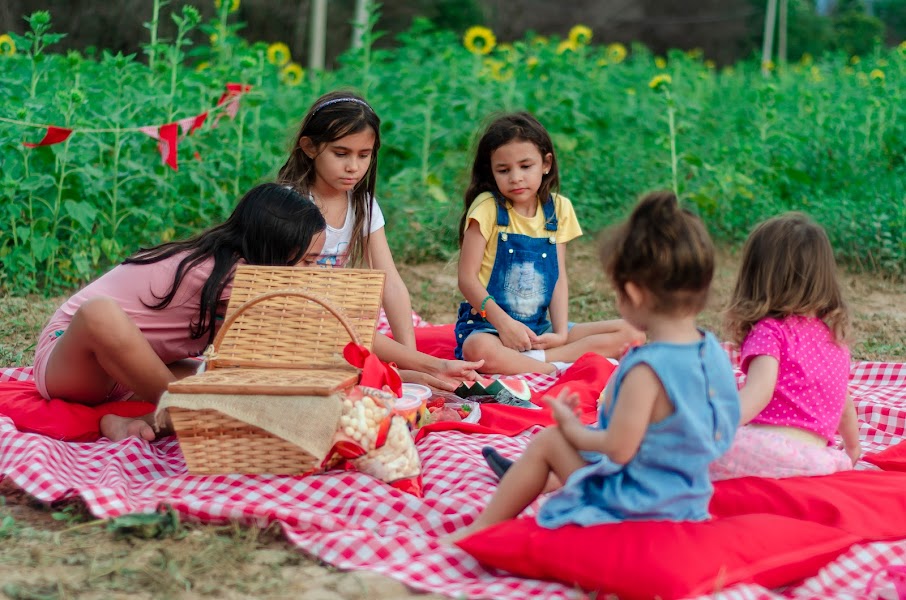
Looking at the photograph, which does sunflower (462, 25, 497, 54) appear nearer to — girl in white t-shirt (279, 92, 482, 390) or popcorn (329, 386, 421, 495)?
girl in white t-shirt (279, 92, 482, 390)

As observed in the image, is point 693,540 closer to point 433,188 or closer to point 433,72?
point 433,188

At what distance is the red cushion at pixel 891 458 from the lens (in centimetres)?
320

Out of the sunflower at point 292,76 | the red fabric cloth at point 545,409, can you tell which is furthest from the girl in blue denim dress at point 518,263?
the sunflower at point 292,76

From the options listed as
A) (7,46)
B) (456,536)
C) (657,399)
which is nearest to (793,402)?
(657,399)

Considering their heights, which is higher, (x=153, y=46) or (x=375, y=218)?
(x=153, y=46)

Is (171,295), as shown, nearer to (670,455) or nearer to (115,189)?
(670,455)

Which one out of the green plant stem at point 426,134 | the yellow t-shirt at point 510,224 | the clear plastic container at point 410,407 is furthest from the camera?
the green plant stem at point 426,134

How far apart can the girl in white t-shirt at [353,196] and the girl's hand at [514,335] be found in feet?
1.30

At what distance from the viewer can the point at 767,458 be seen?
2799 mm

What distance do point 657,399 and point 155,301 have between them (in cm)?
184

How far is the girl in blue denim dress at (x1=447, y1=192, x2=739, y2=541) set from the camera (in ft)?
7.38

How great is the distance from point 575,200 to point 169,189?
256 cm

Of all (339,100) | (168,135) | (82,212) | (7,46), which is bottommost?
(82,212)

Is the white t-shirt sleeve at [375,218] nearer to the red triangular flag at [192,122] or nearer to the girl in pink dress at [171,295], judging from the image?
the girl in pink dress at [171,295]
